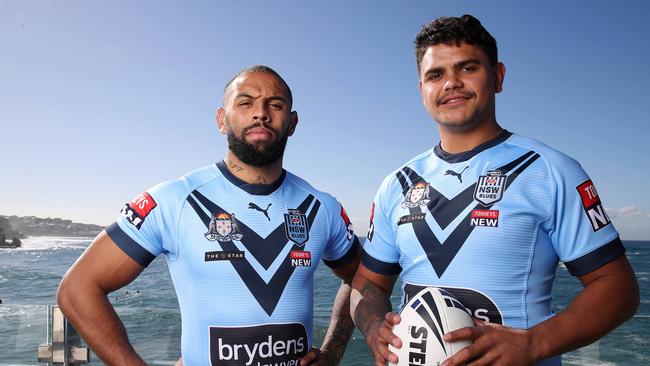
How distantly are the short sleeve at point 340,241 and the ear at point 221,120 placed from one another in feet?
2.78

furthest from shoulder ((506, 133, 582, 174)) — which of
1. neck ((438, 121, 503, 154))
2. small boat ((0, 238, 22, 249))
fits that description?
A: small boat ((0, 238, 22, 249))

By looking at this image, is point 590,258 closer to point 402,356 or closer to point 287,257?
point 402,356

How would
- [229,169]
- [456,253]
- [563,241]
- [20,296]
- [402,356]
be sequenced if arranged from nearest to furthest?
[402,356] < [563,241] < [456,253] < [229,169] < [20,296]

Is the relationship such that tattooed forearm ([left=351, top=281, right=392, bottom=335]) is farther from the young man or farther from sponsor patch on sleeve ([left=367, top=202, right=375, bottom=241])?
sponsor patch on sleeve ([left=367, top=202, right=375, bottom=241])

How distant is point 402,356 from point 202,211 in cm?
137

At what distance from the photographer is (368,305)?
2545mm

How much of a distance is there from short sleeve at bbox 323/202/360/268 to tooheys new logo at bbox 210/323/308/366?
0.67 metres

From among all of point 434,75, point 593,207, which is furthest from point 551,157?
point 434,75

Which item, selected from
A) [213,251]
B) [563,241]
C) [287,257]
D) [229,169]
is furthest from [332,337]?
[563,241]

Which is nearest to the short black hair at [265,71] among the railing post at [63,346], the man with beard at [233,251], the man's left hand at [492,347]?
the man with beard at [233,251]

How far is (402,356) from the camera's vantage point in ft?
6.43

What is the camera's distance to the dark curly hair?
2.43 metres

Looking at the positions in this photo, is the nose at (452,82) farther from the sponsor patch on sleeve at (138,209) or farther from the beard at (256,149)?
the sponsor patch on sleeve at (138,209)

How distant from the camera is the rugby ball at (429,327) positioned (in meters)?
1.86
